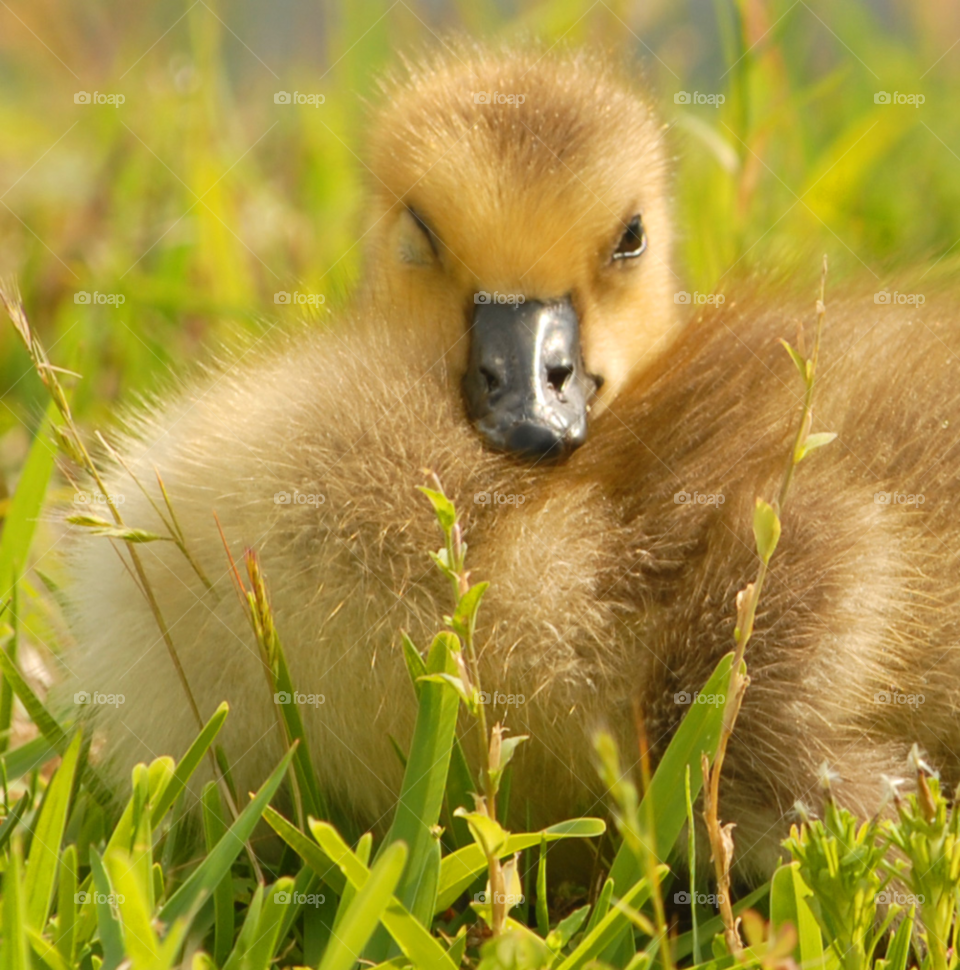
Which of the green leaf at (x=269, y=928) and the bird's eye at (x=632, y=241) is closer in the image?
the green leaf at (x=269, y=928)

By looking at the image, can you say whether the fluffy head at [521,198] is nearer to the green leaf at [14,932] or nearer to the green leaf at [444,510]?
the green leaf at [444,510]

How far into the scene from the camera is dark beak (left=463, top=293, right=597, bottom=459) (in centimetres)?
134

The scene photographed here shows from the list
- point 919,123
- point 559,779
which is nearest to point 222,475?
point 559,779

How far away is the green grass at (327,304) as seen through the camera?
3.38 ft

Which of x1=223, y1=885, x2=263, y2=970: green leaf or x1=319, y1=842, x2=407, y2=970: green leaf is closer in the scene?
x1=319, y1=842, x2=407, y2=970: green leaf

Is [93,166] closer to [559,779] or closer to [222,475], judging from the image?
[222,475]

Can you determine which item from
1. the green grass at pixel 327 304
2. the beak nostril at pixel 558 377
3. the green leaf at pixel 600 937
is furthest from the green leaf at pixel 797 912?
the beak nostril at pixel 558 377

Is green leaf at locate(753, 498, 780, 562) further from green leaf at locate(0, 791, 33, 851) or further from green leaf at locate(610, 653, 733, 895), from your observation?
green leaf at locate(0, 791, 33, 851)

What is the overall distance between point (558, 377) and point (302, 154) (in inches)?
102

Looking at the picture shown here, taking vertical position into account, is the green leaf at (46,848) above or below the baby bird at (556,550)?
below

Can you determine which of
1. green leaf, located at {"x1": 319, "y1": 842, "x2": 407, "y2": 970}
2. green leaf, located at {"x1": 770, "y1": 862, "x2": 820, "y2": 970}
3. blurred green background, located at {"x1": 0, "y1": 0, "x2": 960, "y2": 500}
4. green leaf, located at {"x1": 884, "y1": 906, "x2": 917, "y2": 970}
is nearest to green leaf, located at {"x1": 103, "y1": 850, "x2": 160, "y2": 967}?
green leaf, located at {"x1": 319, "y1": 842, "x2": 407, "y2": 970}

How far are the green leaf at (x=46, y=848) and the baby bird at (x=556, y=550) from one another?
0.65 ft

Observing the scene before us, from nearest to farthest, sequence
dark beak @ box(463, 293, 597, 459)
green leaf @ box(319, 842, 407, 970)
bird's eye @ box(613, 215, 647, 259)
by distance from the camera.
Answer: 1. green leaf @ box(319, 842, 407, 970)
2. dark beak @ box(463, 293, 597, 459)
3. bird's eye @ box(613, 215, 647, 259)

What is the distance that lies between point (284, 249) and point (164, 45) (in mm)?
1550
